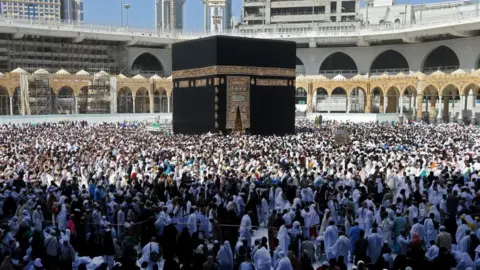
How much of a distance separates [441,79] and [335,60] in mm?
13266

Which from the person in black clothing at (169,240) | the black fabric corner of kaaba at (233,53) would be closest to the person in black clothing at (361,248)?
the person in black clothing at (169,240)

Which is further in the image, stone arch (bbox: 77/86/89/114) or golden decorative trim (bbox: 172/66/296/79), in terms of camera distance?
stone arch (bbox: 77/86/89/114)

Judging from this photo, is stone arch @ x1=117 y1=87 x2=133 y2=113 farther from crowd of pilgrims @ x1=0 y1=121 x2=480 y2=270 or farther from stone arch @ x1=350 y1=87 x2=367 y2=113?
crowd of pilgrims @ x1=0 y1=121 x2=480 y2=270

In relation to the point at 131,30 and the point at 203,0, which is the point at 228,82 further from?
the point at 203,0

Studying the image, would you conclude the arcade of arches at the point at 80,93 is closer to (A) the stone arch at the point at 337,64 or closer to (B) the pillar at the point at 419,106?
(A) the stone arch at the point at 337,64

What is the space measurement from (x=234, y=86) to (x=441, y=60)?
20155 millimetres

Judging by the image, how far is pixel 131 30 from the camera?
32.8 meters

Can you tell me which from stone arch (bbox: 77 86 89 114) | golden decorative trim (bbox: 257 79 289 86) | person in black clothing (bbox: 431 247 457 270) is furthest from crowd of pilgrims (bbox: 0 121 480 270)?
stone arch (bbox: 77 86 89 114)

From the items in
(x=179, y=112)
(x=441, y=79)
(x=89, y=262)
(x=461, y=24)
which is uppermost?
(x=461, y=24)

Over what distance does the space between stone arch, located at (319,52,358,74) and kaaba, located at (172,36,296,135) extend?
1808 centimetres

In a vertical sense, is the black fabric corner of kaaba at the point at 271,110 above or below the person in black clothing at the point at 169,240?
above

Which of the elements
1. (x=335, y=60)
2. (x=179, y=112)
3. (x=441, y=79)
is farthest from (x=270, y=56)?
(x=335, y=60)

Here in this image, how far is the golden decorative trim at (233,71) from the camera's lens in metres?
18.4

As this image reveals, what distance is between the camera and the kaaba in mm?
18438
